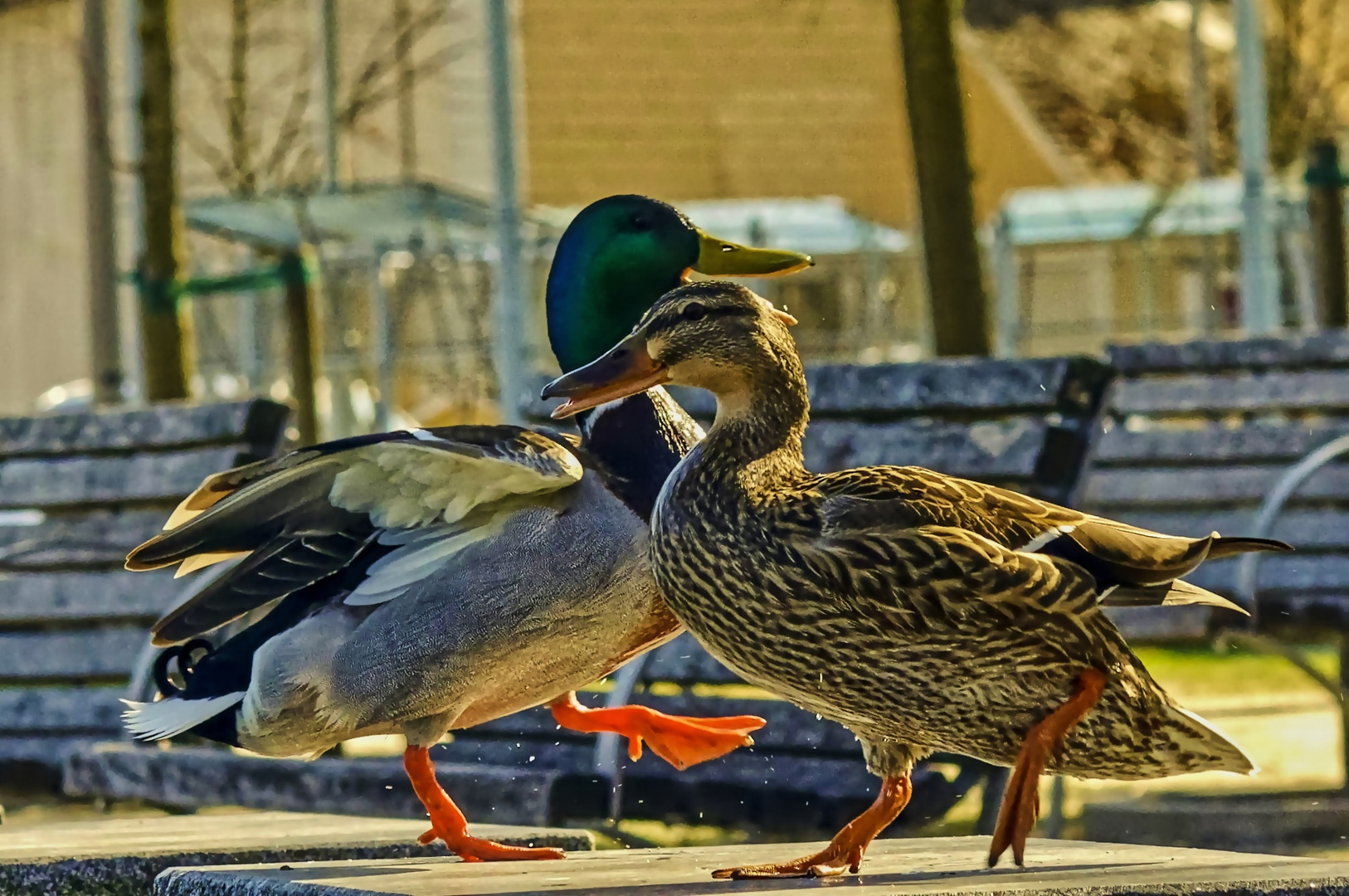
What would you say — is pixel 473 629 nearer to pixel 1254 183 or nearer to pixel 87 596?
pixel 87 596

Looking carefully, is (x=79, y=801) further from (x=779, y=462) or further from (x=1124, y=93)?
(x=1124, y=93)

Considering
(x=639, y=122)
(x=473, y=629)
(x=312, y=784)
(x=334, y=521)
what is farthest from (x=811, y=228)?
(x=473, y=629)

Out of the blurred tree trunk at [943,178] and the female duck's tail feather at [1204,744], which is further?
the blurred tree trunk at [943,178]

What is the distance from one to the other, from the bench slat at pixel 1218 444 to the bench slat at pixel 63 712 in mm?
2665

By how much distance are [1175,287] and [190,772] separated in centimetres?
2358

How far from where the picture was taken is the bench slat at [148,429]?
19.0ft

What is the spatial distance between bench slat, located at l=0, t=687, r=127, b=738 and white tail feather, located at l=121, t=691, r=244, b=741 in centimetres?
220

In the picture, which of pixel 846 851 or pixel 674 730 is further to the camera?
pixel 674 730

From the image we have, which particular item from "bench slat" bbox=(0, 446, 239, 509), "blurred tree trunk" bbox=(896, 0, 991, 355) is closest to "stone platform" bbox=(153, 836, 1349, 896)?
"bench slat" bbox=(0, 446, 239, 509)

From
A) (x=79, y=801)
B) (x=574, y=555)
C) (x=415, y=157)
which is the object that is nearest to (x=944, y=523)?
(x=574, y=555)

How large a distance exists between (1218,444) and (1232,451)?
0.05 m

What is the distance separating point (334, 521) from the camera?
365 cm

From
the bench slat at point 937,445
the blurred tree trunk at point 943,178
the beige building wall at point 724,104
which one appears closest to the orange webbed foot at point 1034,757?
the bench slat at point 937,445

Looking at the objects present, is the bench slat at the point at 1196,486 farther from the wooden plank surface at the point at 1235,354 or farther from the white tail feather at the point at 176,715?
the white tail feather at the point at 176,715
